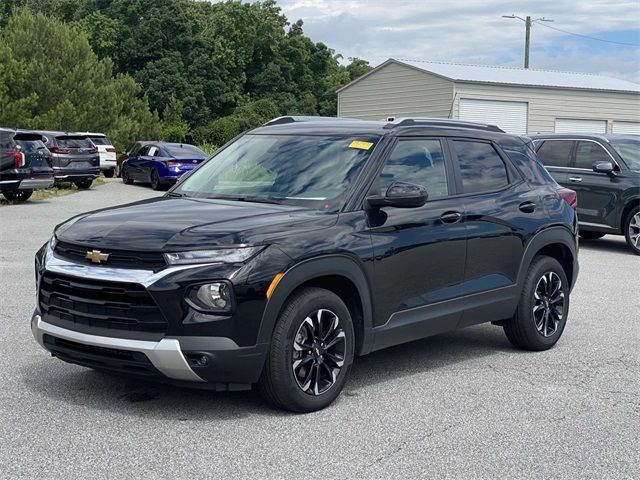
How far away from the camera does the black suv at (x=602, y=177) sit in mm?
14625

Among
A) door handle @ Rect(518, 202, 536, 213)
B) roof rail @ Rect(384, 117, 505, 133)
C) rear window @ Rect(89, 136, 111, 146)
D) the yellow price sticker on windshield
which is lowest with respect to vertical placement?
rear window @ Rect(89, 136, 111, 146)

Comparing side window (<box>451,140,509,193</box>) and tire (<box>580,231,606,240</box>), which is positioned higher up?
side window (<box>451,140,509,193</box>)

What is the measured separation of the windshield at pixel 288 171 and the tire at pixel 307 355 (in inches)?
29.1

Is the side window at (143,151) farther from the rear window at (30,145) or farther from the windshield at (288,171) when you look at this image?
the windshield at (288,171)

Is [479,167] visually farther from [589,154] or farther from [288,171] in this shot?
[589,154]

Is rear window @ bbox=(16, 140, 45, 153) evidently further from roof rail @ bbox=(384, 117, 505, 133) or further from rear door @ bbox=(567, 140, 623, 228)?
roof rail @ bbox=(384, 117, 505, 133)

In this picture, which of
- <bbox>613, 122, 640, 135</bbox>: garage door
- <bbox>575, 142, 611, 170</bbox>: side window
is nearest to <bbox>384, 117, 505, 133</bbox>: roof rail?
<bbox>575, 142, 611, 170</bbox>: side window

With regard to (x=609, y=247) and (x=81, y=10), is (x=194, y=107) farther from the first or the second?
(x=609, y=247)

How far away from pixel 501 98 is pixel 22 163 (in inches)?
920

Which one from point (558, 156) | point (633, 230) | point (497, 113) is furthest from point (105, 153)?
point (633, 230)

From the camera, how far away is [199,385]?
515 cm

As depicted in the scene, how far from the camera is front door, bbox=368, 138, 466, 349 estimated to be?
233 inches

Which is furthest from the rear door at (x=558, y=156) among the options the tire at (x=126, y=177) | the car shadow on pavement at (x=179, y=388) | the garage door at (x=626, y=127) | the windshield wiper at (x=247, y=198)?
the garage door at (x=626, y=127)

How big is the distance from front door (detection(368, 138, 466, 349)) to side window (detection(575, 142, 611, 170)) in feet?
30.3
